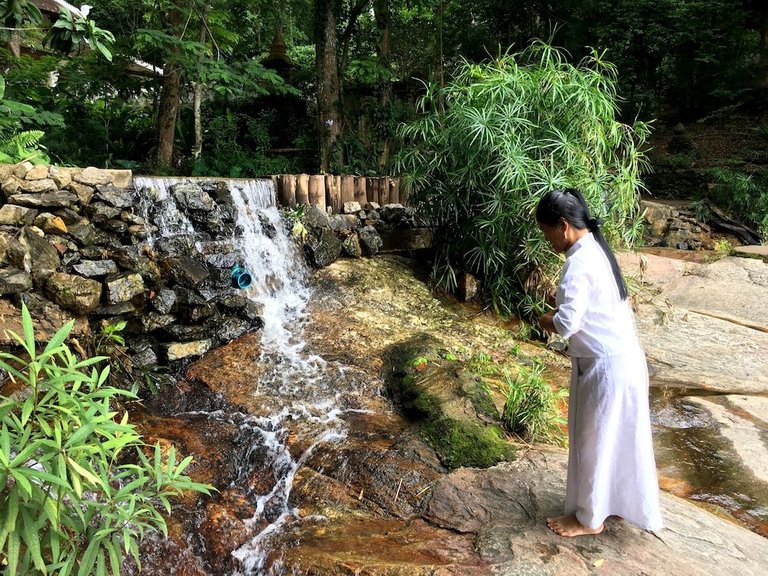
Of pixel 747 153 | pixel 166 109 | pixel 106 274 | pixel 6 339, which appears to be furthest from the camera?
pixel 747 153

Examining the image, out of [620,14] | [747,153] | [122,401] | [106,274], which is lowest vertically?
[122,401]

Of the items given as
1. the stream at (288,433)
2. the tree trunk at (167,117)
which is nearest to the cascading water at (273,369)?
the stream at (288,433)

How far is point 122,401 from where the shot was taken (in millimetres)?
3297

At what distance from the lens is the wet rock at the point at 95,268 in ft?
11.8

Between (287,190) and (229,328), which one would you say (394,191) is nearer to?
(287,190)

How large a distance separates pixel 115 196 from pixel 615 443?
418 cm

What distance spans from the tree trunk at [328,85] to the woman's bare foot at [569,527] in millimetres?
7040

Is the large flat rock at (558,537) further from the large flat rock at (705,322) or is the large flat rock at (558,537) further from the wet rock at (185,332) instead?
the wet rock at (185,332)

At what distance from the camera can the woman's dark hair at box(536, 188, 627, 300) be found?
6.01ft

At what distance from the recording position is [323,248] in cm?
534

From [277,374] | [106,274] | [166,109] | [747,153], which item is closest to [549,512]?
[277,374]

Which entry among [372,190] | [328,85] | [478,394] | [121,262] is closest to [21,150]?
[121,262]

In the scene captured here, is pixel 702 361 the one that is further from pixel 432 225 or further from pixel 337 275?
pixel 337 275

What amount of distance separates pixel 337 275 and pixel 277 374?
1.69m
